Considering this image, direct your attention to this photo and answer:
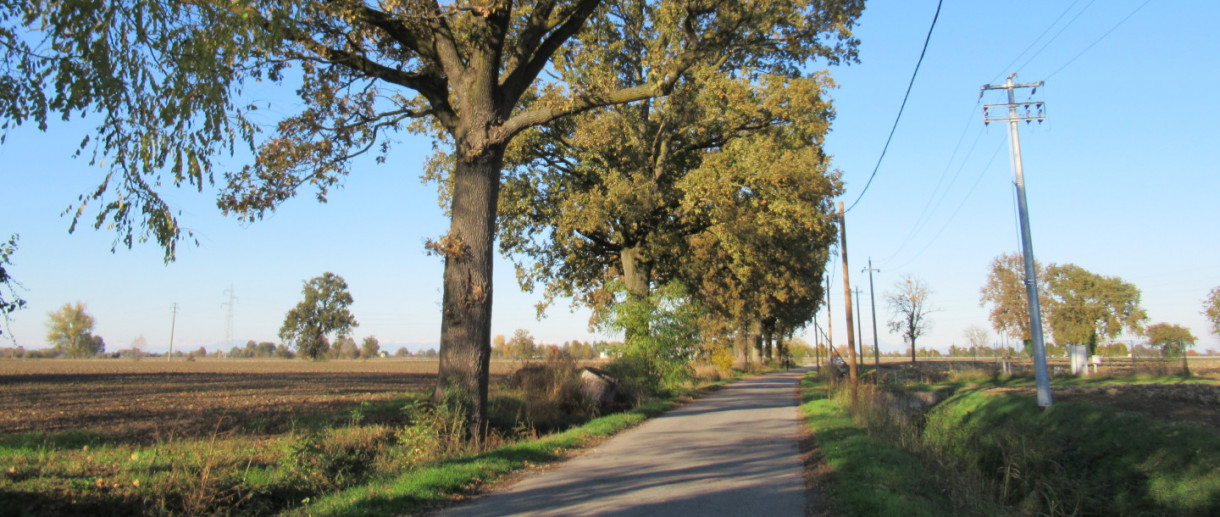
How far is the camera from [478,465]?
9.27m

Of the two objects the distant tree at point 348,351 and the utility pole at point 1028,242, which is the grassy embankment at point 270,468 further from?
the distant tree at point 348,351

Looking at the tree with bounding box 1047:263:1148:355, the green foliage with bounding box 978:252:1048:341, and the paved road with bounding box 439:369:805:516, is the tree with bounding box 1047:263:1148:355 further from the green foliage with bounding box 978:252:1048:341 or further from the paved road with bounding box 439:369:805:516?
the paved road with bounding box 439:369:805:516

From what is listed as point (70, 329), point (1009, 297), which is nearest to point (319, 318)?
point (70, 329)

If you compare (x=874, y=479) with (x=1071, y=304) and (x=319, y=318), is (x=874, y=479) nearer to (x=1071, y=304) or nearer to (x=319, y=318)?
(x=1071, y=304)

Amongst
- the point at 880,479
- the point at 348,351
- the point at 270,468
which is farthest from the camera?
the point at 348,351

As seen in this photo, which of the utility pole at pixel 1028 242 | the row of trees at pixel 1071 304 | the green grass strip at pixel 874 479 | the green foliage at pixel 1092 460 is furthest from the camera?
the row of trees at pixel 1071 304

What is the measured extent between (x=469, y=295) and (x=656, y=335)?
1296 centimetres

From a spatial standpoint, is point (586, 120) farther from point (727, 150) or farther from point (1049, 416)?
point (1049, 416)

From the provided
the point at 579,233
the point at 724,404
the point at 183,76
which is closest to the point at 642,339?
the point at 724,404

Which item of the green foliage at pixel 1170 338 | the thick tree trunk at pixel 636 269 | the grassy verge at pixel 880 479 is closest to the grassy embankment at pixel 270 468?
the grassy verge at pixel 880 479

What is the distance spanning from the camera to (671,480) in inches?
343

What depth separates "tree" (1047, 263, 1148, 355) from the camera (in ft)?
225

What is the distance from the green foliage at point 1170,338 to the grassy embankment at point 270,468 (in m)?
49.8

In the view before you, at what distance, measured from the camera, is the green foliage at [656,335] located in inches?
907
